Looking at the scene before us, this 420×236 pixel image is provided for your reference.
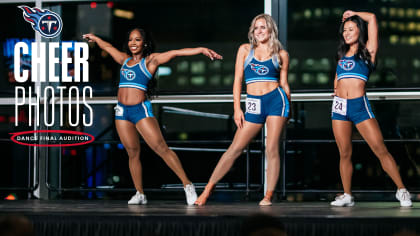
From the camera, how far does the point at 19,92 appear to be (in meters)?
6.20

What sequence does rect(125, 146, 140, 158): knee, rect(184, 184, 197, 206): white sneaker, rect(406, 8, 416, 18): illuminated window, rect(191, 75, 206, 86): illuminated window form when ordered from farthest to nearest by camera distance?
rect(191, 75, 206, 86): illuminated window
rect(406, 8, 416, 18): illuminated window
rect(125, 146, 140, 158): knee
rect(184, 184, 197, 206): white sneaker

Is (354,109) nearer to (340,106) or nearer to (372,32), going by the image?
(340,106)

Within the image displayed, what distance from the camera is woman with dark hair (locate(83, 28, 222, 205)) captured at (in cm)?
491

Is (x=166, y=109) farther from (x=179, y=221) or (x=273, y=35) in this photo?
(x=179, y=221)

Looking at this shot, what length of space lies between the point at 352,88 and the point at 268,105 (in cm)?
59

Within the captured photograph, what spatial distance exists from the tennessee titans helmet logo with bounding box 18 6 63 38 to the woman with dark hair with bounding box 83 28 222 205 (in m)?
1.43

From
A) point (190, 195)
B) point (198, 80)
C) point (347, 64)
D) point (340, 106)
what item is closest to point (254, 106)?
point (340, 106)

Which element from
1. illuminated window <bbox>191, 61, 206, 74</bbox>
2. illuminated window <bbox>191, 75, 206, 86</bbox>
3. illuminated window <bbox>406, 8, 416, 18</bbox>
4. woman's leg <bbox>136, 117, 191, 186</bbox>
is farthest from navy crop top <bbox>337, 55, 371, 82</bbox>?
illuminated window <bbox>191, 61, 206, 74</bbox>

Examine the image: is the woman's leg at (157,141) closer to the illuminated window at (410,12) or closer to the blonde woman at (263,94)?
the blonde woman at (263,94)

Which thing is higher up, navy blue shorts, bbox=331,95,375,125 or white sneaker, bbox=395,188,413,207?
navy blue shorts, bbox=331,95,375,125

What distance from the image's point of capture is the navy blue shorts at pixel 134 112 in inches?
193

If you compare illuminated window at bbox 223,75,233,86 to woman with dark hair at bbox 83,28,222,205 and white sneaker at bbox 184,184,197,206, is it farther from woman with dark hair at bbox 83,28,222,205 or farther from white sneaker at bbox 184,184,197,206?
white sneaker at bbox 184,184,197,206

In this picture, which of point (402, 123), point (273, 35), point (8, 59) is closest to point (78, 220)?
point (273, 35)

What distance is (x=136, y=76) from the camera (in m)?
4.93
